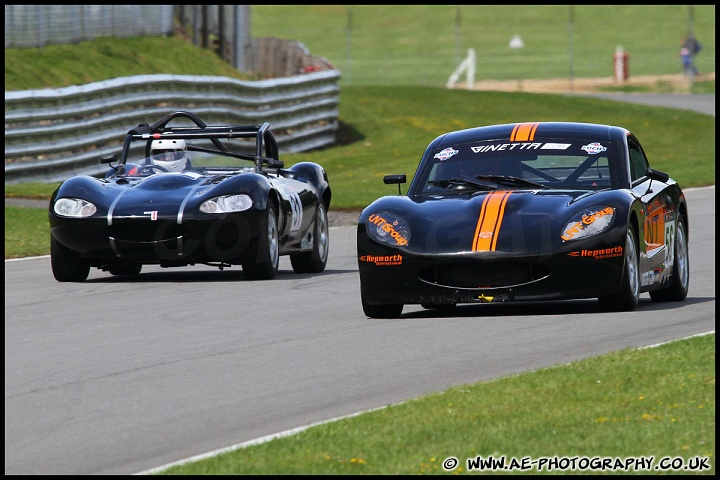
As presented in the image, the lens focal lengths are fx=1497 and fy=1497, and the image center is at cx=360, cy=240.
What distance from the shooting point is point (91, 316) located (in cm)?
1020

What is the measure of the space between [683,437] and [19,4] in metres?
22.1

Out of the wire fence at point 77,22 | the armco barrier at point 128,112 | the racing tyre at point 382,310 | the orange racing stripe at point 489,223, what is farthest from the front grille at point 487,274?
the wire fence at point 77,22

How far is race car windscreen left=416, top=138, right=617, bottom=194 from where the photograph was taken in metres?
10.4

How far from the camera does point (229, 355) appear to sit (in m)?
8.20

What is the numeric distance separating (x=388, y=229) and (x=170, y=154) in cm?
490

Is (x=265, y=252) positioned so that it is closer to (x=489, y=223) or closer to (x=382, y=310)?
(x=382, y=310)

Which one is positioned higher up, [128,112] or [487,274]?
[487,274]

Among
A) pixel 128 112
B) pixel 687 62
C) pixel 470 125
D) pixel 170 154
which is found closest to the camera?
pixel 170 154

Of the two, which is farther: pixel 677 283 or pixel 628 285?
pixel 677 283

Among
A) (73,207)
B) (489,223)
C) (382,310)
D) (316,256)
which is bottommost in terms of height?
(316,256)

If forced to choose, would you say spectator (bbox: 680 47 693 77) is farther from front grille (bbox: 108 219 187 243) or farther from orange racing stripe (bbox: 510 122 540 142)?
orange racing stripe (bbox: 510 122 540 142)

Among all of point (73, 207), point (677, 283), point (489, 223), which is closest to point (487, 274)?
point (489, 223)

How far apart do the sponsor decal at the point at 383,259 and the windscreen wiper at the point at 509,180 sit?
1.17 metres

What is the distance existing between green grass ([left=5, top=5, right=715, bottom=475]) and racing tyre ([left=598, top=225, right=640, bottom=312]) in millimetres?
1399
